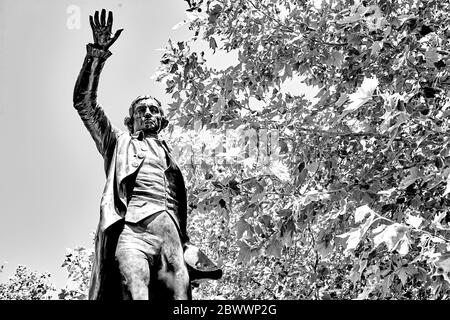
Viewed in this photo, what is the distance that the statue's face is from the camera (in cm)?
456

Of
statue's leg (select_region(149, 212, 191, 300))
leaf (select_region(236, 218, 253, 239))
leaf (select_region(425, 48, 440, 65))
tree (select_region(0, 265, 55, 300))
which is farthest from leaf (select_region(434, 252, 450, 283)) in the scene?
tree (select_region(0, 265, 55, 300))

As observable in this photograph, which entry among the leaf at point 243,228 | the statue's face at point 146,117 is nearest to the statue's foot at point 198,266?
the statue's face at point 146,117

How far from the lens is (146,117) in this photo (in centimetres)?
457

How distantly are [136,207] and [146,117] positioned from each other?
871 millimetres

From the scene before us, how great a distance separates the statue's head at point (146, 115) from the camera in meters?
4.57

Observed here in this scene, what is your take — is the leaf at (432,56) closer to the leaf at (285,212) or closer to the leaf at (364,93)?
the leaf at (364,93)

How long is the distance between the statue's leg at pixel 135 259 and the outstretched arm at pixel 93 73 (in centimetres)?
93

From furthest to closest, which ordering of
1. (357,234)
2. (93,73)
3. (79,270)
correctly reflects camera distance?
(79,270) < (357,234) < (93,73)

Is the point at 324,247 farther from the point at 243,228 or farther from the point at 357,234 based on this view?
the point at 357,234

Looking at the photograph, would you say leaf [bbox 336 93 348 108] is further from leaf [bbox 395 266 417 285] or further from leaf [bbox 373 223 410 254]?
leaf [bbox 395 266 417 285]

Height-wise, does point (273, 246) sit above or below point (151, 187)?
below

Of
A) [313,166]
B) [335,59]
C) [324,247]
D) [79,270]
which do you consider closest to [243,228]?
[324,247]
